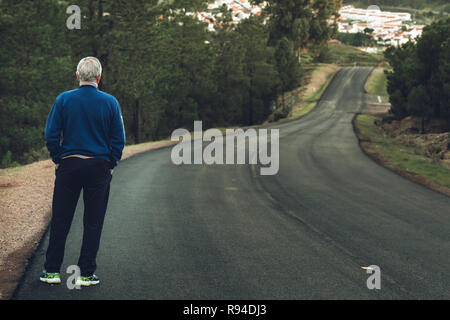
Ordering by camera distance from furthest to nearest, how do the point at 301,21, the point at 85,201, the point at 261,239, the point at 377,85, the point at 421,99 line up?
the point at 301,21 < the point at 377,85 < the point at 421,99 < the point at 261,239 < the point at 85,201

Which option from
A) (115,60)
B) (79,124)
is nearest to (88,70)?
(79,124)

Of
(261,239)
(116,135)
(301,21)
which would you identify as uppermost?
(301,21)

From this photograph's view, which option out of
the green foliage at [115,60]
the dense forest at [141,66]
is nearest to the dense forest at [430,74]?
the dense forest at [141,66]

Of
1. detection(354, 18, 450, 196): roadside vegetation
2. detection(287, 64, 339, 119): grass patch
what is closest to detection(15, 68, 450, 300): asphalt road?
detection(354, 18, 450, 196): roadside vegetation

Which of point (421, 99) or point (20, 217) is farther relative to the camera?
point (421, 99)

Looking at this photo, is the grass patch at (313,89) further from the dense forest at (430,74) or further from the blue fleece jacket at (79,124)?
the blue fleece jacket at (79,124)

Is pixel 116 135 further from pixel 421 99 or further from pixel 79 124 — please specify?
pixel 421 99

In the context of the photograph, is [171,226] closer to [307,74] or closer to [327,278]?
[327,278]

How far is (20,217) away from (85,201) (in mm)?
4110

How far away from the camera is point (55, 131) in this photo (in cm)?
471

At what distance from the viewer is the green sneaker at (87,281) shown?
16.0 feet

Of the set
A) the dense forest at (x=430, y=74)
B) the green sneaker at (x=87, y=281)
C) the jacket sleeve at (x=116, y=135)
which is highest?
the dense forest at (x=430, y=74)

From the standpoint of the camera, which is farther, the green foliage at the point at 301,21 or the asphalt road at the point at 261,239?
the green foliage at the point at 301,21

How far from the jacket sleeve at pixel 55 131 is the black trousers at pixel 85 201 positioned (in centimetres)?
13
